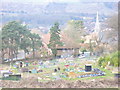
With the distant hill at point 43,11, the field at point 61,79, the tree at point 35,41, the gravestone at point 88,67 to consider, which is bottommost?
the field at point 61,79

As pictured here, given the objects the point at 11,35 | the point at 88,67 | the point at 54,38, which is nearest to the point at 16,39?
the point at 11,35

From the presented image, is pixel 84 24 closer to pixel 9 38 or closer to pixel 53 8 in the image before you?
pixel 53 8

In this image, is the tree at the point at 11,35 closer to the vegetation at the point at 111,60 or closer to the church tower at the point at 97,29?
the vegetation at the point at 111,60

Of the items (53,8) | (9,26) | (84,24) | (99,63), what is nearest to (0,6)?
(9,26)

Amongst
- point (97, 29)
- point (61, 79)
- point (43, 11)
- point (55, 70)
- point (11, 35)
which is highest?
point (43, 11)

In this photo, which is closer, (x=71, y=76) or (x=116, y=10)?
(x=71, y=76)

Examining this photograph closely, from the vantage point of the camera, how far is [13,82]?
629 cm

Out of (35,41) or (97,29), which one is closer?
(35,41)

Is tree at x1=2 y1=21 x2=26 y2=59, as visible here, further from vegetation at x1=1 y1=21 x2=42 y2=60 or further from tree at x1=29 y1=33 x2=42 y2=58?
tree at x1=29 y1=33 x2=42 y2=58

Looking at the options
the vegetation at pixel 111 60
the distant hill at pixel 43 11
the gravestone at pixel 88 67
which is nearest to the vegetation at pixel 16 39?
the distant hill at pixel 43 11

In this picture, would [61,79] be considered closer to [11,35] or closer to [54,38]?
[54,38]

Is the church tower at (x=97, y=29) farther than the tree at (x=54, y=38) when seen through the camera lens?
Yes

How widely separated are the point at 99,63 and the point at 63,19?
1.79 metres

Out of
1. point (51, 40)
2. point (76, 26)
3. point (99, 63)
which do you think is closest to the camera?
point (99, 63)
